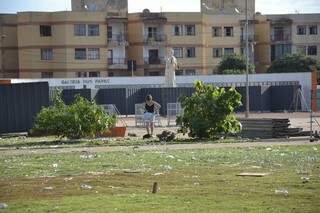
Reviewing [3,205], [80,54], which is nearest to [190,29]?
[80,54]

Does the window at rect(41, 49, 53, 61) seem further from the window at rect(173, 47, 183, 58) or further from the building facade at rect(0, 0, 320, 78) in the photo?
the window at rect(173, 47, 183, 58)

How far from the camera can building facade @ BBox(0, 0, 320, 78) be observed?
8381 cm

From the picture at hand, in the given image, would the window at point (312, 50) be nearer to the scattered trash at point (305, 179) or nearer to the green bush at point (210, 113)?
the green bush at point (210, 113)

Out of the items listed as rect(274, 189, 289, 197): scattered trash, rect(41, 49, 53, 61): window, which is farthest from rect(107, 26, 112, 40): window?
rect(274, 189, 289, 197): scattered trash

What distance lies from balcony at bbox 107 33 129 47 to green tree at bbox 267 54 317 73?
18958 millimetres

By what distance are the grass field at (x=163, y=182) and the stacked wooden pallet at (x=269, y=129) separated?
20.5 feet

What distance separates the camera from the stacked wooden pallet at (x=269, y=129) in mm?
26250

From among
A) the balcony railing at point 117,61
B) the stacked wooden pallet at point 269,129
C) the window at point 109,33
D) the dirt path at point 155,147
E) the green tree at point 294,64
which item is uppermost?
the window at point 109,33

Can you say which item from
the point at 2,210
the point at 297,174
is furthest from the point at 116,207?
the point at 297,174

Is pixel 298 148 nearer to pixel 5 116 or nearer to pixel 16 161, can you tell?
pixel 16 161

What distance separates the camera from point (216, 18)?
92.1 metres

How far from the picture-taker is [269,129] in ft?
86.7

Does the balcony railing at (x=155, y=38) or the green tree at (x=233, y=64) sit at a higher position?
the balcony railing at (x=155, y=38)

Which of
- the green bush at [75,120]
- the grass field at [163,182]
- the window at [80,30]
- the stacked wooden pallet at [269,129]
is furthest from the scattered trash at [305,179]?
the window at [80,30]
